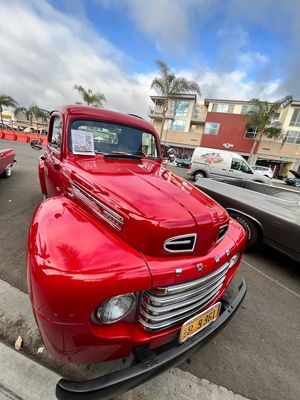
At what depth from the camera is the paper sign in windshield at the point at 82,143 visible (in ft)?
8.36

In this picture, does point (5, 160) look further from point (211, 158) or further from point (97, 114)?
point (211, 158)

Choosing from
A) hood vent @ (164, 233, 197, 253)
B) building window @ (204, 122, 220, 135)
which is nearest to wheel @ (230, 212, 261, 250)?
hood vent @ (164, 233, 197, 253)

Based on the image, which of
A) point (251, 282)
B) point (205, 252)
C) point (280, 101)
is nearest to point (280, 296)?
point (251, 282)

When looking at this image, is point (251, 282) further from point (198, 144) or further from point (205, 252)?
point (198, 144)

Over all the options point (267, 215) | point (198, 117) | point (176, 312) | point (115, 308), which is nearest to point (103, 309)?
point (115, 308)

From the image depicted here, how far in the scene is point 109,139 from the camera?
2.85 metres

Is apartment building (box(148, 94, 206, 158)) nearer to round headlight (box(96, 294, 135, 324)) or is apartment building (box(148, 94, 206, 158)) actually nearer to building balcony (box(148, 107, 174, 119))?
building balcony (box(148, 107, 174, 119))

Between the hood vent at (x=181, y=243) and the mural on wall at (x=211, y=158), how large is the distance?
13.3m

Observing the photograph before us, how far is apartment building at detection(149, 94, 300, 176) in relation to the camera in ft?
97.7

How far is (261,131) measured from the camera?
1083 inches

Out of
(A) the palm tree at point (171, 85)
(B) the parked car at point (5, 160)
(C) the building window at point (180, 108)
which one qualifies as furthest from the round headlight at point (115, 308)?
(C) the building window at point (180, 108)

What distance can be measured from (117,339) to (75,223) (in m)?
0.79

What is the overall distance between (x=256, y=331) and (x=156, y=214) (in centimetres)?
202

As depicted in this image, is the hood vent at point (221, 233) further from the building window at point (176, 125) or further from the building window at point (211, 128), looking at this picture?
the building window at point (176, 125)
